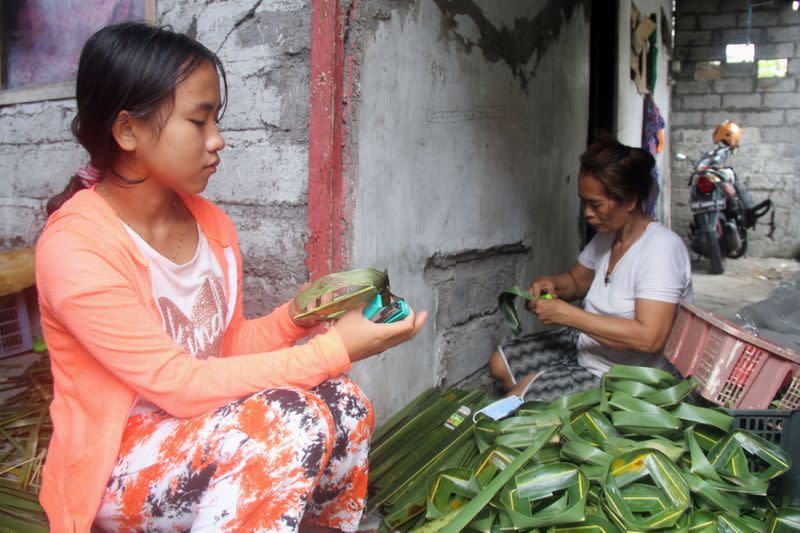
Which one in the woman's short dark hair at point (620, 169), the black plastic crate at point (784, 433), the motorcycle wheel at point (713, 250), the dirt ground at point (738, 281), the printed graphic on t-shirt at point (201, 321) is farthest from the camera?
the motorcycle wheel at point (713, 250)

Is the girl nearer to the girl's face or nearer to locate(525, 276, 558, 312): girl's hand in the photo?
the girl's face

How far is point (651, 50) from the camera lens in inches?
317

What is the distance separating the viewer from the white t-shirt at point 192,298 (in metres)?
1.51

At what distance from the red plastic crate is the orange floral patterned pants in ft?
4.68

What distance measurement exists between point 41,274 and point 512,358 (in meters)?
2.29

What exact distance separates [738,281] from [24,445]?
8.25 m

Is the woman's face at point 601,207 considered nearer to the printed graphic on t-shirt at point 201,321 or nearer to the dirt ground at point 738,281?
the printed graphic on t-shirt at point 201,321

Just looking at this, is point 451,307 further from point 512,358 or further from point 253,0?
point 253,0

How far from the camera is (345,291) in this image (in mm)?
1636

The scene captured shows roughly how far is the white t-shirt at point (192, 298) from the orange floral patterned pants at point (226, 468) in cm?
19

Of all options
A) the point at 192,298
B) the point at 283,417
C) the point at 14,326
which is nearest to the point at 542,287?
the point at 192,298

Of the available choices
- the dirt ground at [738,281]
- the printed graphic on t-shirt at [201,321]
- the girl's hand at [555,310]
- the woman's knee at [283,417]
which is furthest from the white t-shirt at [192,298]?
the dirt ground at [738,281]

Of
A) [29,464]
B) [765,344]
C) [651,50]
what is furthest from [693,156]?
[29,464]

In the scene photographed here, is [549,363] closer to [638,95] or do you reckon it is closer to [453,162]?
[453,162]
